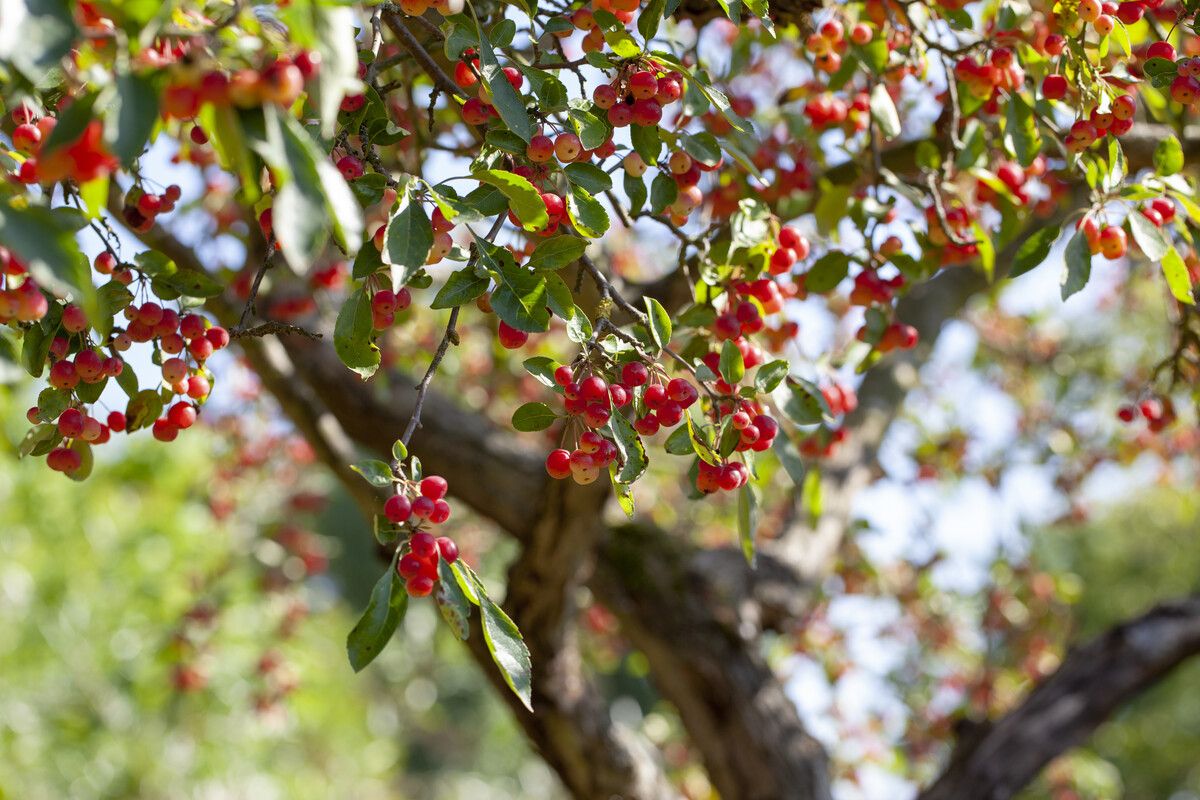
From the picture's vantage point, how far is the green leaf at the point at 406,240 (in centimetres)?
102

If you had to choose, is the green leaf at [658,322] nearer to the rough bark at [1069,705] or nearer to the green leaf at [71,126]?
the green leaf at [71,126]

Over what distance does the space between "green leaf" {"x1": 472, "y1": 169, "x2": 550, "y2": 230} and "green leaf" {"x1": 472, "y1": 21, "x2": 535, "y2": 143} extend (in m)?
0.08

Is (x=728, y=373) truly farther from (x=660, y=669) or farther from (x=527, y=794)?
(x=527, y=794)

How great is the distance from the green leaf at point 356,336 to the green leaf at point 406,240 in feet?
0.74

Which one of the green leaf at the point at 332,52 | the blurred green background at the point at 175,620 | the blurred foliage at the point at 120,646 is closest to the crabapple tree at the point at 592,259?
the green leaf at the point at 332,52

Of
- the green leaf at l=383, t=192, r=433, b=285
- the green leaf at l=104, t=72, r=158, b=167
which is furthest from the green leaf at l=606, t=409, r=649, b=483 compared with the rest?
the green leaf at l=104, t=72, r=158, b=167

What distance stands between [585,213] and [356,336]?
0.31 metres

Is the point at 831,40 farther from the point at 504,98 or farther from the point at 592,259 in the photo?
the point at 504,98

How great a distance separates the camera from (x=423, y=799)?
20.4 meters

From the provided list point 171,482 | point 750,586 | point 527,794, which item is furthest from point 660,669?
point 527,794

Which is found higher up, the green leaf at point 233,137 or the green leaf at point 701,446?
the green leaf at point 233,137

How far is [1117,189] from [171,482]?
10013 millimetres

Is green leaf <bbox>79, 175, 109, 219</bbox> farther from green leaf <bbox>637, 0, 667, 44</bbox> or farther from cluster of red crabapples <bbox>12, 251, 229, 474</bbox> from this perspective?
green leaf <bbox>637, 0, 667, 44</bbox>

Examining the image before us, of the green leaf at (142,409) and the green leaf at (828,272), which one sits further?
the green leaf at (828,272)
